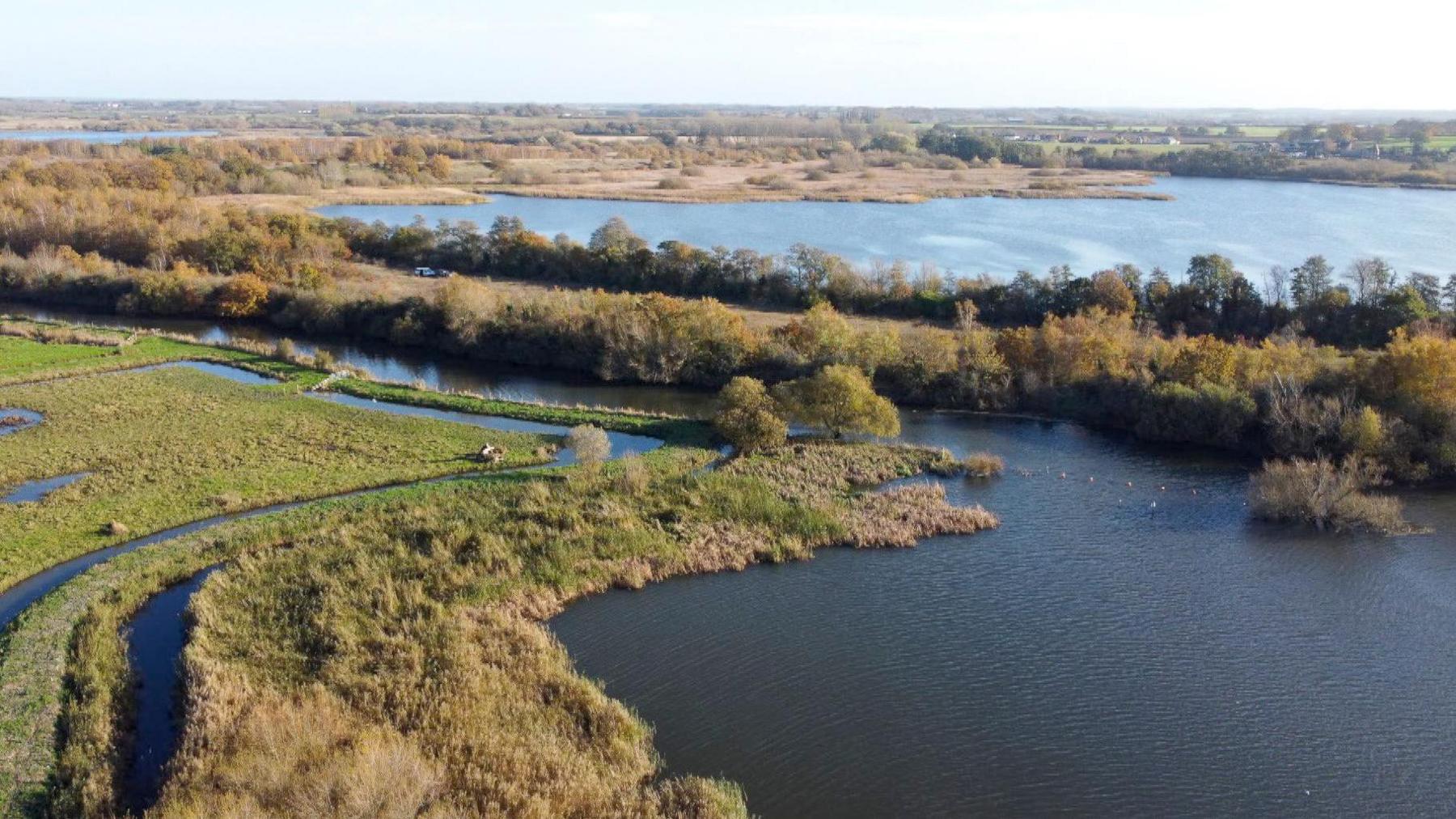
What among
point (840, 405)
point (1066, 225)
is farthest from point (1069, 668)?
point (1066, 225)

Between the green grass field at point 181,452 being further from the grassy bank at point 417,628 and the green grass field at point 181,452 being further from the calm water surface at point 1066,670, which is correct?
the calm water surface at point 1066,670

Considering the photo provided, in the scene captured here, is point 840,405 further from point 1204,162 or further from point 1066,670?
point 1204,162

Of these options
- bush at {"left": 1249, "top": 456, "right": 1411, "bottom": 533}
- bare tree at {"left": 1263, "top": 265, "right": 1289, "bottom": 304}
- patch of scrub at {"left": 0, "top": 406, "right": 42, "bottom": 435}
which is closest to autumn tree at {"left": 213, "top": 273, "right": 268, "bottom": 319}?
patch of scrub at {"left": 0, "top": 406, "right": 42, "bottom": 435}

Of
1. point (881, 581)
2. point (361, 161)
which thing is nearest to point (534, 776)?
point (881, 581)

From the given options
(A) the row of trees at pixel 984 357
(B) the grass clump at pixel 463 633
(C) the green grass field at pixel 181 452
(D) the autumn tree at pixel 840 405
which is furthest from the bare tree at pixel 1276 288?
(C) the green grass field at pixel 181 452

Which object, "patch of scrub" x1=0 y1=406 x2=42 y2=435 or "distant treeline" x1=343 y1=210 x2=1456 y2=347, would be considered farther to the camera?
"distant treeline" x1=343 y1=210 x2=1456 y2=347

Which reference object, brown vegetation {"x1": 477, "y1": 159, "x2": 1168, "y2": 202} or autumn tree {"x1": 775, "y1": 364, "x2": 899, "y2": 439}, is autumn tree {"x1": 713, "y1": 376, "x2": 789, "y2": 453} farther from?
brown vegetation {"x1": 477, "y1": 159, "x2": 1168, "y2": 202}
